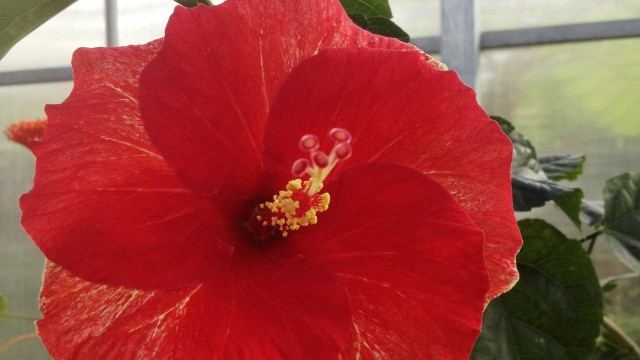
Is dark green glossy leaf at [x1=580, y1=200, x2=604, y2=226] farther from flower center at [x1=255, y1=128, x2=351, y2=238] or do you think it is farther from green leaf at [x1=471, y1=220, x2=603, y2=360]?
flower center at [x1=255, y1=128, x2=351, y2=238]

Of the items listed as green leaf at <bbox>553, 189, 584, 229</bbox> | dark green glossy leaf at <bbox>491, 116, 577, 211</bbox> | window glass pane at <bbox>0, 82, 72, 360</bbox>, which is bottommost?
window glass pane at <bbox>0, 82, 72, 360</bbox>

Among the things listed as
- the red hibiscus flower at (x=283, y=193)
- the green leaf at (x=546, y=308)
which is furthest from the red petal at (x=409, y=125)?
the green leaf at (x=546, y=308)

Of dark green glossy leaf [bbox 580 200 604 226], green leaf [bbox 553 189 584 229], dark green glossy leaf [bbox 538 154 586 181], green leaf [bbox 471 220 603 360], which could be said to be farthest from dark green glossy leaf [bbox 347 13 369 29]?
dark green glossy leaf [bbox 580 200 604 226]

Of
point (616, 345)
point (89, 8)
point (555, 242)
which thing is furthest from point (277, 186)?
point (89, 8)

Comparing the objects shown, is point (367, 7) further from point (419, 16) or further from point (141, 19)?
point (141, 19)

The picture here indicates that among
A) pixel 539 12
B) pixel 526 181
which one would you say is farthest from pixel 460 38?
pixel 526 181

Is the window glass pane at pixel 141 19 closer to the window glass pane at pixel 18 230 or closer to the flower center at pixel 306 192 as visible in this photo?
the window glass pane at pixel 18 230

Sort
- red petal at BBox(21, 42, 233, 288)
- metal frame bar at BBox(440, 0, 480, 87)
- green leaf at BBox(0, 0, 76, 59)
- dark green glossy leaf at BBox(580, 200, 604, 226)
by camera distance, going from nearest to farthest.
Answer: red petal at BBox(21, 42, 233, 288) < green leaf at BBox(0, 0, 76, 59) < dark green glossy leaf at BBox(580, 200, 604, 226) < metal frame bar at BBox(440, 0, 480, 87)

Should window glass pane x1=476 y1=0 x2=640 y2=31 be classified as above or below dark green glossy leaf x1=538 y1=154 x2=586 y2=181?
below
